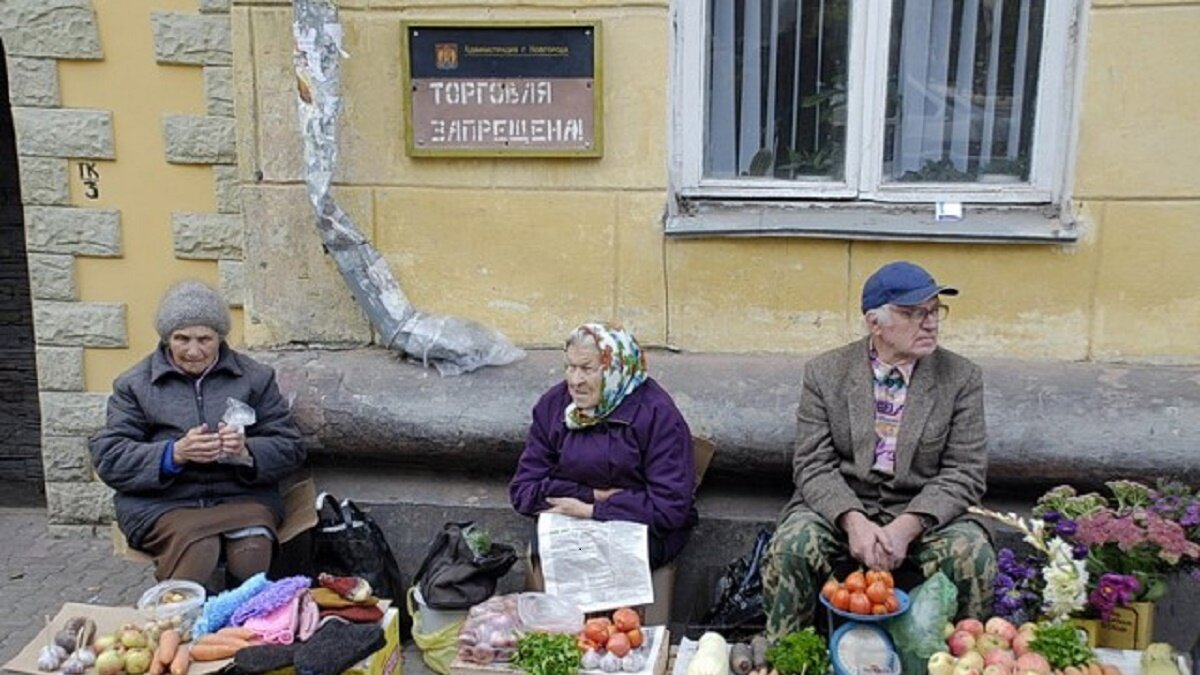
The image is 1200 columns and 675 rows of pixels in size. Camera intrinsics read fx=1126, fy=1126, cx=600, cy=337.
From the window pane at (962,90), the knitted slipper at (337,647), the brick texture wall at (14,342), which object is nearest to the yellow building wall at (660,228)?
the window pane at (962,90)

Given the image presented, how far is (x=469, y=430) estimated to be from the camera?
4.30 m

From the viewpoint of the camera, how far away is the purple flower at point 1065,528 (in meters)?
3.58

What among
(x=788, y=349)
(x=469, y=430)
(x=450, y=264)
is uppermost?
(x=450, y=264)

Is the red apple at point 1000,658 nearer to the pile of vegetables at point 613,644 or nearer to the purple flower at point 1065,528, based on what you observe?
the purple flower at point 1065,528

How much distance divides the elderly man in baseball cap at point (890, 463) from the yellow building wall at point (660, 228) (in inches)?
27.2

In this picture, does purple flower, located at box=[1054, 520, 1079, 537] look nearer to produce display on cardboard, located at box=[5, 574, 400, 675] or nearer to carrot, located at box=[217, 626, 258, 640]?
produce display on cardboard, located at box=[5, 574, 400, 675]

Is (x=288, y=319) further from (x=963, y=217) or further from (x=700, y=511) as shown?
(x=963, y=217)

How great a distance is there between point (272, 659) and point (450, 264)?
1851 mm

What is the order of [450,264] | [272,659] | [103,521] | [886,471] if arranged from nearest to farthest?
[272,659] < [886,471] < [450,264] < [103,521]

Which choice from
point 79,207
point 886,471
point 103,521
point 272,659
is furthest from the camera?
point 103,521

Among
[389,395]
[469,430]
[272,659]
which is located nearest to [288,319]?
[389,395]

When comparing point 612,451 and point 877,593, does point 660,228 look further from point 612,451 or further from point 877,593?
point 877,593

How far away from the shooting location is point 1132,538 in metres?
3.37

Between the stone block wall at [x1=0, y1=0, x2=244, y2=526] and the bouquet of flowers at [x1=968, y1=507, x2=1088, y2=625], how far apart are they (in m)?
3.40
